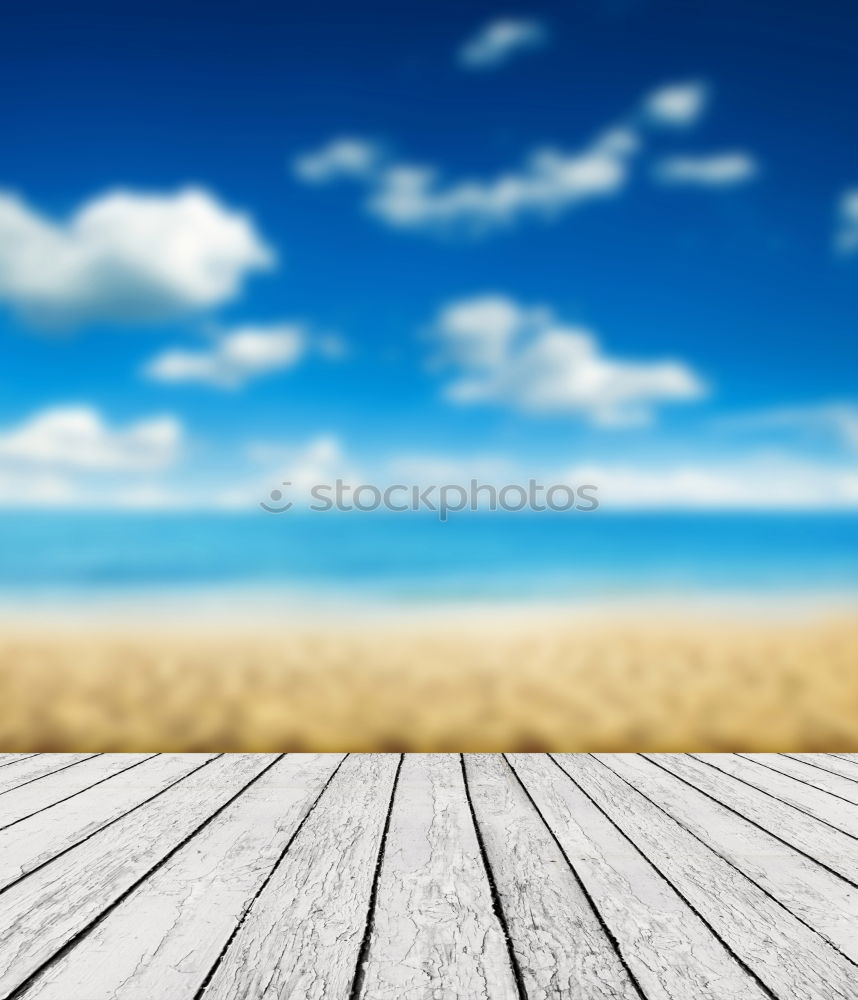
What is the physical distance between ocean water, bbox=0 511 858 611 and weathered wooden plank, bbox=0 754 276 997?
1.79 metres

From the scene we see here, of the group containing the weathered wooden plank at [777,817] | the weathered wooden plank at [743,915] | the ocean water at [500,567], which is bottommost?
the weathered wooden plank at [777,817]

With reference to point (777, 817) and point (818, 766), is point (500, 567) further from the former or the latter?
point (777, 817)

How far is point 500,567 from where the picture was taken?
5008 millimetres

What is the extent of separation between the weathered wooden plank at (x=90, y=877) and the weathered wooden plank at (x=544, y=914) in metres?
0.58

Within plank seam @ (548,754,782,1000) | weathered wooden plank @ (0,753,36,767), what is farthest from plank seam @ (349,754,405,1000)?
weathered wooden plank @ (0,753,36,767)

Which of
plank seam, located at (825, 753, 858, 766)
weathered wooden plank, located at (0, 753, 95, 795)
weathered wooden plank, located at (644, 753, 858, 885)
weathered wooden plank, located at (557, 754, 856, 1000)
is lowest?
plank seam, located at (825, 753, 858, 766)

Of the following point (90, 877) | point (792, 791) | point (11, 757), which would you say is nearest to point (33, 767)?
point (11, 757)

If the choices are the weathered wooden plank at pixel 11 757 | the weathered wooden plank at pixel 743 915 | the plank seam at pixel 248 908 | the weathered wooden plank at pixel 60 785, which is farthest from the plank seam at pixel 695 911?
Answer: the weathered wooden plank at pixel 11 757

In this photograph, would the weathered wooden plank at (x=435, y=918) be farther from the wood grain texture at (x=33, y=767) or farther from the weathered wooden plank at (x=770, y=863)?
the wood grain texture at (x=33, y=767)

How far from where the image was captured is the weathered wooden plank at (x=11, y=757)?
2.04m

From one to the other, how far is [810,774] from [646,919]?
122 cm

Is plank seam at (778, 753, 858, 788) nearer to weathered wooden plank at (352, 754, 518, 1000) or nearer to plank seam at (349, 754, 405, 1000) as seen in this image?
weathered wooden plank at (352, 754, 518, 1000)

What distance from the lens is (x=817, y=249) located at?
3607mm

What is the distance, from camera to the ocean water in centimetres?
367
